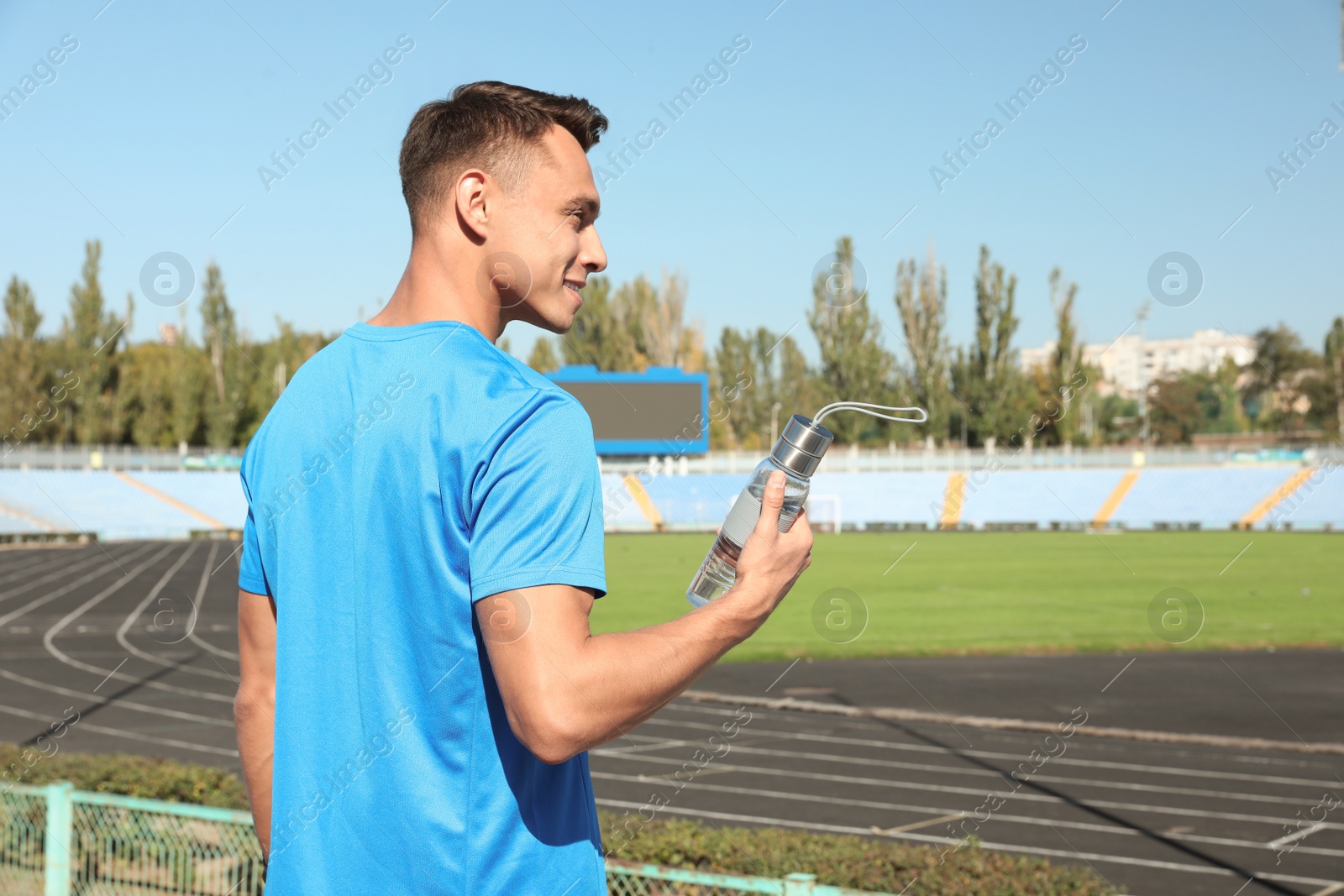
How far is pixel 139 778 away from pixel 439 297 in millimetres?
8616

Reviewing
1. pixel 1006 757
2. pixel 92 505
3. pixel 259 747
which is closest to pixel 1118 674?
pixel 1006 757

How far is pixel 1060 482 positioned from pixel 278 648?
2572 inches

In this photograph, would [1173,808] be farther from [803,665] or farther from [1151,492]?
[1151,492]

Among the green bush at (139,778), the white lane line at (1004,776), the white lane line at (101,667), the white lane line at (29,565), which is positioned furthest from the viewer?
the white lane line at (29,565)

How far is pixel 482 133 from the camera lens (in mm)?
1653

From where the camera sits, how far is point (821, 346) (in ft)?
213

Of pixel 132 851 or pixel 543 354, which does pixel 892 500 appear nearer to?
pixel 543 354

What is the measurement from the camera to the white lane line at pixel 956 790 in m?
9.96

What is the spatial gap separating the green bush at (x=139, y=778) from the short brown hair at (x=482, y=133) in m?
7.91

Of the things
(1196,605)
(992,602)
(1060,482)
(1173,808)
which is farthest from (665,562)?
(1060,482)

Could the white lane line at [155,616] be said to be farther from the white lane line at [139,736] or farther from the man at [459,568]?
the man at [459,568]

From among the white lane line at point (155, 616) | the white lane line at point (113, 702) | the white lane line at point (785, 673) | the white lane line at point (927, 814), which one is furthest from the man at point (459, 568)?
the white lane line at point (155, 616)

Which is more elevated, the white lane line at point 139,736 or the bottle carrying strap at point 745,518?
the bottle carrying strap at point 745,518

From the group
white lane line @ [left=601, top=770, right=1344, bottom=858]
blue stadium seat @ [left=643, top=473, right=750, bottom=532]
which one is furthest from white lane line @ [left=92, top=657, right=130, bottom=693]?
blue stadium seat @ [left=643, top=473, right=750, bottom=532]
